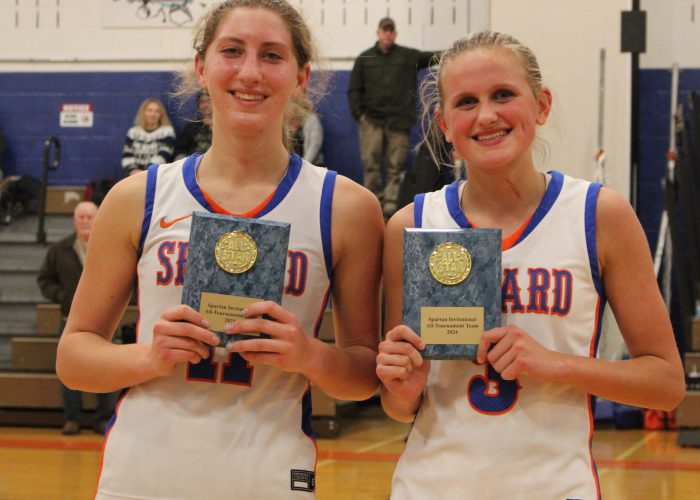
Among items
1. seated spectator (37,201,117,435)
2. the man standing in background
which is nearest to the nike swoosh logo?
seated spectator (37,201,117,435)

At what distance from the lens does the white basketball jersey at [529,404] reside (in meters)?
2.02

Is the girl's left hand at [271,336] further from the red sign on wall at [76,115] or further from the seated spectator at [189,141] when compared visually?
the red sign on wall at [76,115]

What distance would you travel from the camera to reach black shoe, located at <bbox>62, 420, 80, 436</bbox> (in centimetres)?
777

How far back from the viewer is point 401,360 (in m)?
2.00

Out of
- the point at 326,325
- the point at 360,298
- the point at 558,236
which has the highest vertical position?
the point at 558,236

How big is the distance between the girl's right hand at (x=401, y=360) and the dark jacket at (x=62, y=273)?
632cm

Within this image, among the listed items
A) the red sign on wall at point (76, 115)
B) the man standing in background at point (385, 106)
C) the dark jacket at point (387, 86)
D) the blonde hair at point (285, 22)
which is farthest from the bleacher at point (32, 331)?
the blonde hair at point (285, 22)

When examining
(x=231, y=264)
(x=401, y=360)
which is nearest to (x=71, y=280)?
(x=231, y=264)

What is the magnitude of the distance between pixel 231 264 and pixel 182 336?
0.57 ft

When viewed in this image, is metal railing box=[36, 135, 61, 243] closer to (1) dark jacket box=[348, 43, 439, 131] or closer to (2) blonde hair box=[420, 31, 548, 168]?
(1) dark jacket box=[348, 43, 439, 131]

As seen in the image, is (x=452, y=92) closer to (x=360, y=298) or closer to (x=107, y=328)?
(x=360, y=298)

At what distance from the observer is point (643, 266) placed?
2119 mm

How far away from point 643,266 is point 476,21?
29.6ft

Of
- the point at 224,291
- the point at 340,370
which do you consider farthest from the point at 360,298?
the point at 224,291
